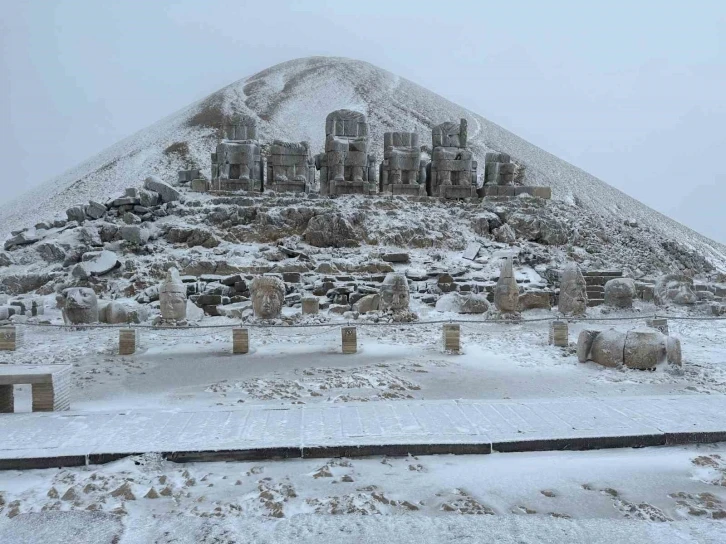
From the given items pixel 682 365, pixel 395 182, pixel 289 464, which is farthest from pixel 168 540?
pixel 395 182

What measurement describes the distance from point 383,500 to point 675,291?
14.0 m

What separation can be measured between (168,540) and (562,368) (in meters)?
6.76

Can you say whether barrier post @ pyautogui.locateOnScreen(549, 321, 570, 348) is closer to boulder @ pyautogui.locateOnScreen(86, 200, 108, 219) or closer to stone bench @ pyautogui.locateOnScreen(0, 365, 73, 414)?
stone bench @ pyautogui.locateOnScreen(0, 365, 73, 414)

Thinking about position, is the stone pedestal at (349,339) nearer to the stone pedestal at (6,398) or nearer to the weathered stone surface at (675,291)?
the stone pedestal at (6,398)

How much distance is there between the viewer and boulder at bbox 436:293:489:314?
569 inches

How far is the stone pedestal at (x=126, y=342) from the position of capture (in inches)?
400

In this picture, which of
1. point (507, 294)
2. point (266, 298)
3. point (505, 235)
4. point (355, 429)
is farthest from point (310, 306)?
point (505, 235)

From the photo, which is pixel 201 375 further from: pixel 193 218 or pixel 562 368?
pixel 193 218

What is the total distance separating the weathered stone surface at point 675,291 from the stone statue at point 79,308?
14.1 m

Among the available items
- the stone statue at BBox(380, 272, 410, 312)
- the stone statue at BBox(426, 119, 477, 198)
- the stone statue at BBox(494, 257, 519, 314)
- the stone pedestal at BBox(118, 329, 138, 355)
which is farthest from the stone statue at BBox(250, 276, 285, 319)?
the stone statue at BBox(426, 119, 477, 198)

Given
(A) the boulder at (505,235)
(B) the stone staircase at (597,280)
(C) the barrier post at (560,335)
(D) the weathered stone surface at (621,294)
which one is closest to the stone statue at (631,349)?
(C) the barrier post at (560,335)

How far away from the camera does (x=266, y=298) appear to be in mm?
12914

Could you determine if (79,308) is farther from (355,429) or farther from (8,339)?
(355,429)

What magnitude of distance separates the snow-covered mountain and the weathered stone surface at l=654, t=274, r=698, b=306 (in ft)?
47.7
